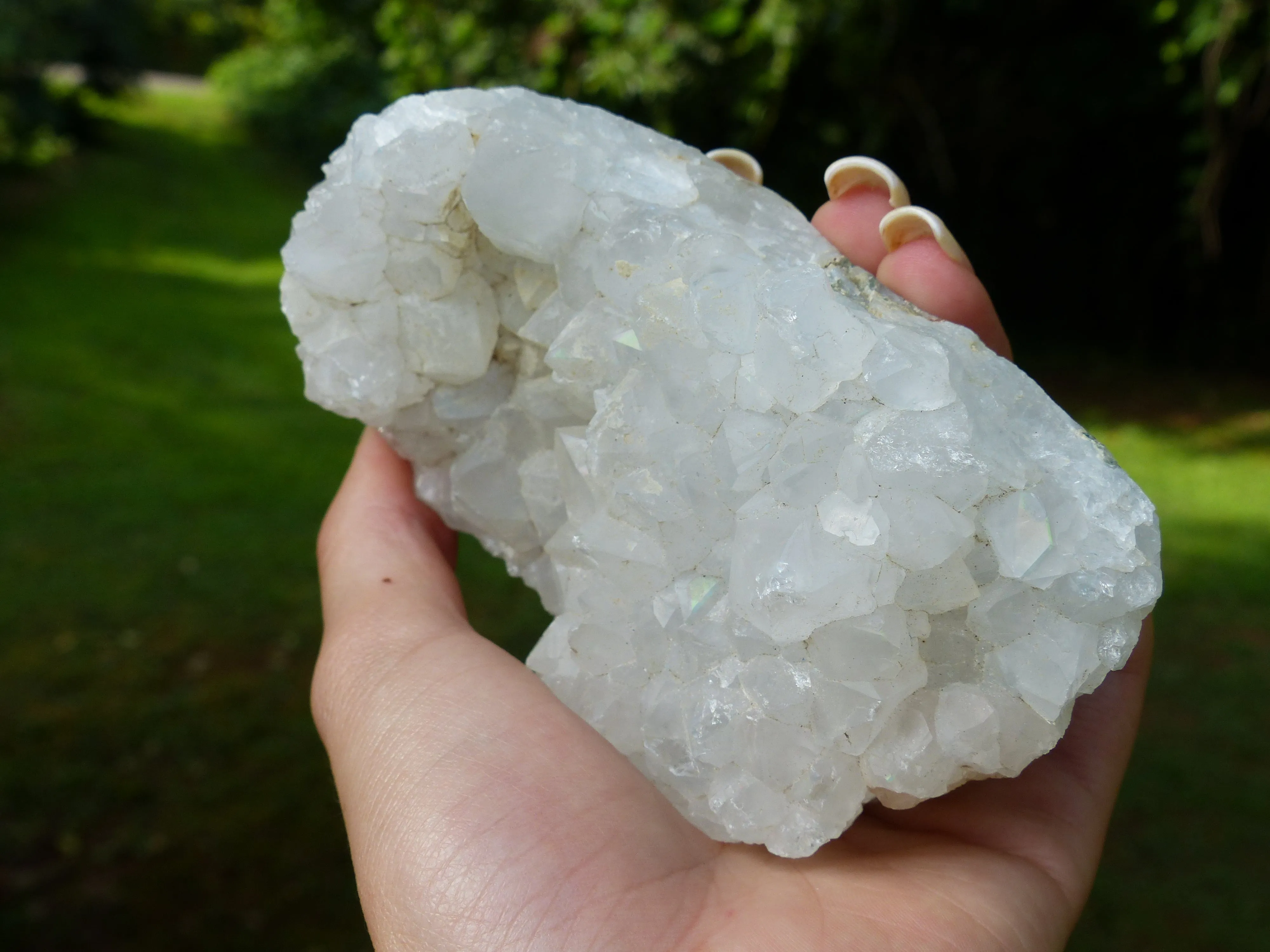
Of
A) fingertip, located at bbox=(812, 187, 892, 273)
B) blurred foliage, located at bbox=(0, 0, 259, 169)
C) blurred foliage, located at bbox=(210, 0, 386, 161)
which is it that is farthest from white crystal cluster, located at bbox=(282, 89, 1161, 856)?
blurred foliage, located at bbox=(0, 0, 259, 169)

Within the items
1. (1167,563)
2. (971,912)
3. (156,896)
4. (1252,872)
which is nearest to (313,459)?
(156,896)

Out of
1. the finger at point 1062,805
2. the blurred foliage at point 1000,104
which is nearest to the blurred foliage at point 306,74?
the blurred foliage at point 1000,104

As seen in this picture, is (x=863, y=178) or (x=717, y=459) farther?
(x=863, y=178)

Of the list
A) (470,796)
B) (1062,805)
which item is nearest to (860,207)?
(1062,805)

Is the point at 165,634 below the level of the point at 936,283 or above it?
below

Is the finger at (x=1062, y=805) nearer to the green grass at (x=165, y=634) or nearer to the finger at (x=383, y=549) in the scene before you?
the finger at (x=383, y=549)

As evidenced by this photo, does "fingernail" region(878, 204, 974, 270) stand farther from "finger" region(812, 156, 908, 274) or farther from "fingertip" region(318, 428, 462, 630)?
"fingertip" region(318, 428, 462, 630)

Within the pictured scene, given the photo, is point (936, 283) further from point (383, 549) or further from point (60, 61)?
point (60, 61)

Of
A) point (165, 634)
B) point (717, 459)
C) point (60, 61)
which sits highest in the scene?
point (717, 459)

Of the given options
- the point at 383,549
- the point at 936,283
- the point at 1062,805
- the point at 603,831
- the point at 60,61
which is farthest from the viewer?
the point at 60,61
